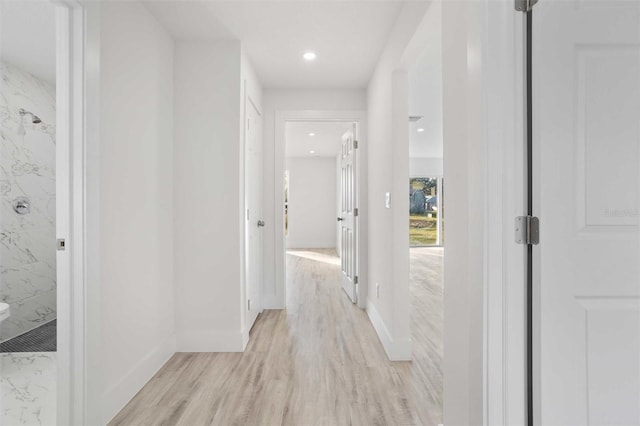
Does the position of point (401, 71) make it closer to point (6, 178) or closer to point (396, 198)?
point (396, 198)

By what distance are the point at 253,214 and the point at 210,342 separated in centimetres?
121

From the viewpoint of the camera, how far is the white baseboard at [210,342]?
2.78m

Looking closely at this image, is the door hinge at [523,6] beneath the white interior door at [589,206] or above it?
above

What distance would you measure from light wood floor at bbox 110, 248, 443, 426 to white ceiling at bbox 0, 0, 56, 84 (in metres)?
2.44

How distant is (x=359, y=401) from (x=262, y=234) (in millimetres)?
2220

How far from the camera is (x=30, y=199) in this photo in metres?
3.30

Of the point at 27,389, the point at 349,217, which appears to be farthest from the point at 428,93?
the point at 27,389

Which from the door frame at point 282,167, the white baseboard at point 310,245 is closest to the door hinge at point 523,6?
the door frame at point 282,167

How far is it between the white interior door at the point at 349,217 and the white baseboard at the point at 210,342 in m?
1.65

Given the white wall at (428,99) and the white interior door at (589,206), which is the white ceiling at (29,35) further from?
the white interior door at (589,206)

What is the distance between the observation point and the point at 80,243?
5.17 ft

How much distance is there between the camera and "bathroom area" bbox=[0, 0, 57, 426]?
263 cm

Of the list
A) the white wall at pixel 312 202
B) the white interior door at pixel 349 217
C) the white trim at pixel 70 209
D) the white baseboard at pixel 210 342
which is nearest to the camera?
the white trim at pixel 70 209

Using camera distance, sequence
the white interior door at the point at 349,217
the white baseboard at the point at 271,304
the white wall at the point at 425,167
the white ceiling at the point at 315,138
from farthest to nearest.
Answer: the white wall at the point at 425,167, the white ceiling at the point at 315,138, the white interior door at the point at 349,217, the white baseboard at the point at 271,304
